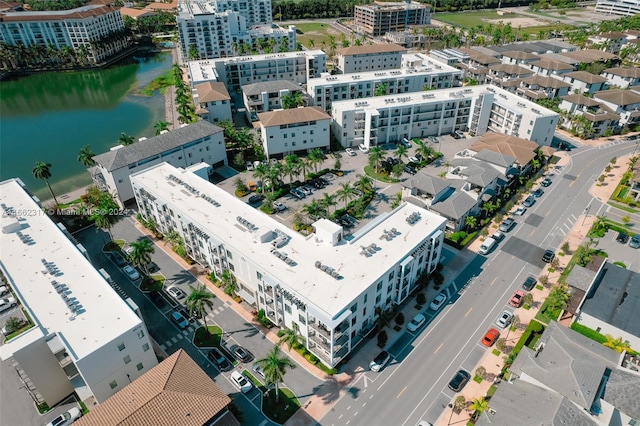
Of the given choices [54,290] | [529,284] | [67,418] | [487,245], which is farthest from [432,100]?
[67,418]

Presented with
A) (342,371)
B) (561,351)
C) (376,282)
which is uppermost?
(376,282)

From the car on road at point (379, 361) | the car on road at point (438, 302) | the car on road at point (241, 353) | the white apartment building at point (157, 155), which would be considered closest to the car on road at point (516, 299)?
the car on road at point (438, 302)

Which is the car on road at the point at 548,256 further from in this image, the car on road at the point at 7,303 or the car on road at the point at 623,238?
the car on road at the point at 7,303

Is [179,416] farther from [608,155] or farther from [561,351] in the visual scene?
[608,155]

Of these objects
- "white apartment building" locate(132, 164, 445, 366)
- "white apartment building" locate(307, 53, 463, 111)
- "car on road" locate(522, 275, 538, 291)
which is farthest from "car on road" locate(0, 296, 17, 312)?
"white apartment building" locate(307, 53, 463, 111)

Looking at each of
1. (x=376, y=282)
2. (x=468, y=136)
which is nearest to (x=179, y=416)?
(x=376, y=282)

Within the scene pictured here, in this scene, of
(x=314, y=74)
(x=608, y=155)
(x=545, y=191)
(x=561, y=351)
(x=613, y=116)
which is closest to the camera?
(x=561, y=351)
